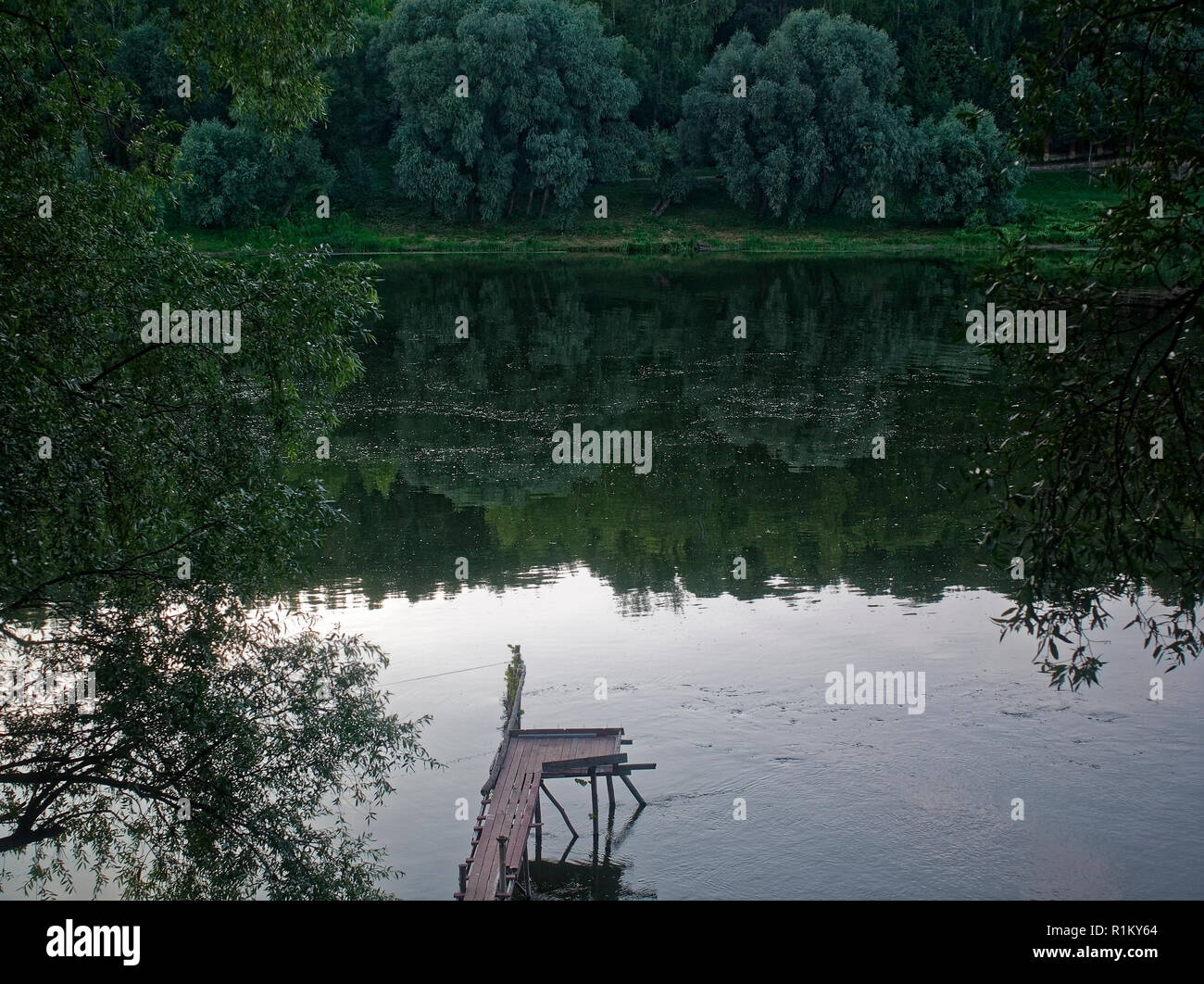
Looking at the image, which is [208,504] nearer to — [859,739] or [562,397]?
[859,739]

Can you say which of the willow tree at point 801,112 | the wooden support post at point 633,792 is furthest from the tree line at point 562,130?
the wooden support post at point 633,792

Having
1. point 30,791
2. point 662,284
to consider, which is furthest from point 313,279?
point 662,284

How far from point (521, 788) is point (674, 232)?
66106 millimetres

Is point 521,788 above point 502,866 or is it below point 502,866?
above

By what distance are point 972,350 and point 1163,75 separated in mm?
39966

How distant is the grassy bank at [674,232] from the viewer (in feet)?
250

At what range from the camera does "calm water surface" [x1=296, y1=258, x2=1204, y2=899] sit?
16875 mm
